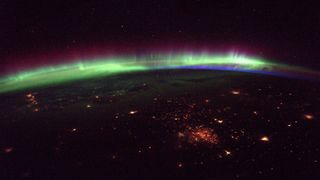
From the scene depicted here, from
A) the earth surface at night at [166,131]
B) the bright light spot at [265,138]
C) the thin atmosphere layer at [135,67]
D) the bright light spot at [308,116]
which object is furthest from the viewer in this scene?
the thin atmosphere layer at [135,67]

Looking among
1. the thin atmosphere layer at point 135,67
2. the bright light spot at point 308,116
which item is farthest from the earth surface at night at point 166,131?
the thin atmosphere layer at point 135,67

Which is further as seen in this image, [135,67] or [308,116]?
[135,67]

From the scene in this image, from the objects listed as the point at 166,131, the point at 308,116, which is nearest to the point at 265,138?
the point at 308,116

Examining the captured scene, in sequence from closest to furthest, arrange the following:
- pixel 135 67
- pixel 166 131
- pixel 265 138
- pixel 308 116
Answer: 1. pixel 265 138
2. pixel 166 131
3. pixel 308 116
4. pixel 135 67

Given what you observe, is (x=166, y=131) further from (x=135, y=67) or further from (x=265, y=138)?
(x=135, y=67)

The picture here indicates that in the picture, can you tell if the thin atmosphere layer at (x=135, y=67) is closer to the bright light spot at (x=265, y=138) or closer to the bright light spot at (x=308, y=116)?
the bright light spot at (x=308, y=116)

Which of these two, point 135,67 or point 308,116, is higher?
point 135,67

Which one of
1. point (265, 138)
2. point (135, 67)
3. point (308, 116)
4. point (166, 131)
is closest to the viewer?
point (265, 138)

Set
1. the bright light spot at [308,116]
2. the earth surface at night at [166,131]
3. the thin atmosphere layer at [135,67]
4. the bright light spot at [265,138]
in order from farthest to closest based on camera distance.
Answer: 1. the thin atmosphere layer at [135,67]
2. the bright light spot at [308,116]
3. the bright light spot at [265,138]
4. the earth surface at night at [166,131]

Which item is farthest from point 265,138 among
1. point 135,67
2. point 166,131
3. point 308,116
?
point 135,67

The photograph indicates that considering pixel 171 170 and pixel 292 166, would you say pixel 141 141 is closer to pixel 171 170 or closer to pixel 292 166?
pixel 171 170
